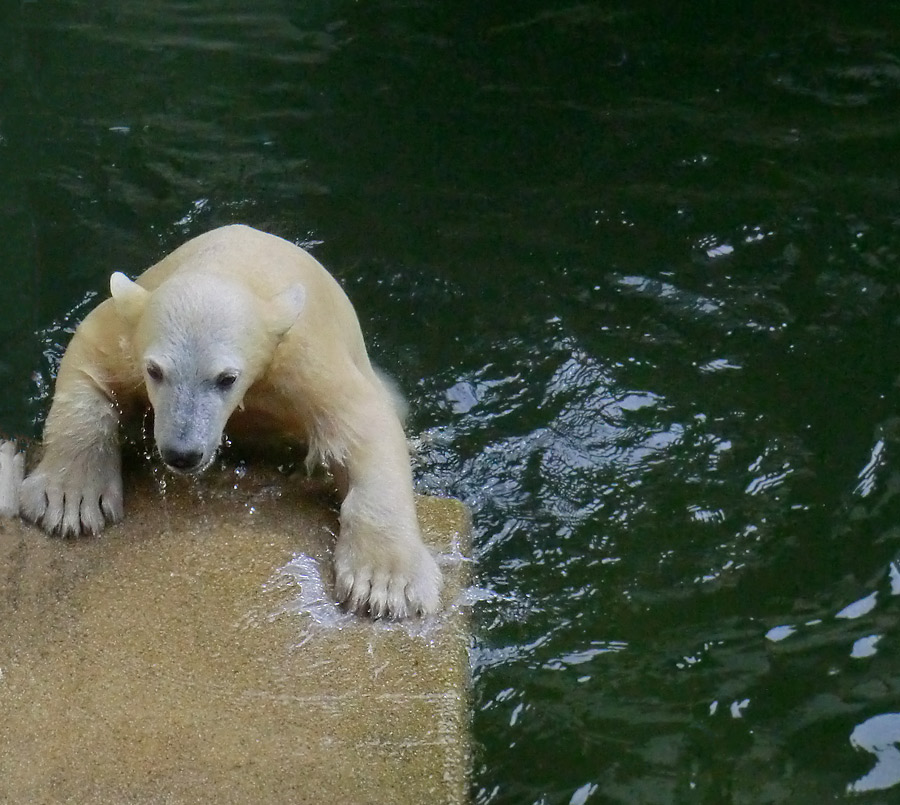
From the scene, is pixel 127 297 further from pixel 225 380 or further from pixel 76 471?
pixel 76 471

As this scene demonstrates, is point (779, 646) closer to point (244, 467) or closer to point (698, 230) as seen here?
point (244, 467)

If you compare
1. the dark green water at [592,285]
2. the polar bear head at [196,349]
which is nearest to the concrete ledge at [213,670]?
the dark green water at [592,285]

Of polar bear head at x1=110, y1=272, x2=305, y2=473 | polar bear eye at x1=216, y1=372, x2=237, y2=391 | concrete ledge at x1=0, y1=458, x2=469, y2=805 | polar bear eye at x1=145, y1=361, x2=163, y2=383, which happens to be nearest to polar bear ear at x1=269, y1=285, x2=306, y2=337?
polar bear head at x1=110, y1=272, x2=305, y2=473

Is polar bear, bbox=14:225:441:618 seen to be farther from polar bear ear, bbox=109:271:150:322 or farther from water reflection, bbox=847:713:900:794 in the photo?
water reflection, bbox=847:713:900:794

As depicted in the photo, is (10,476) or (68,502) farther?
(10,476)

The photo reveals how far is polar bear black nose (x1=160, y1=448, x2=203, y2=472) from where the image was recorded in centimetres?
354

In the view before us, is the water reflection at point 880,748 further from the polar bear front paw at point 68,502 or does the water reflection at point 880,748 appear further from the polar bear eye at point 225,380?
the polar bear front paw at point 68,502

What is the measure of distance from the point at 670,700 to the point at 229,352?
172 centimetres

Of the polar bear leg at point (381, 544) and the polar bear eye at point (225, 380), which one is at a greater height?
the polar bear eye at point (225, 380)

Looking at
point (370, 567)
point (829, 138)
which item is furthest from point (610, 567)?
point (829, 138)

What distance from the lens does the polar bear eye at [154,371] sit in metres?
3.65

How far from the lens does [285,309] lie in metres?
3.91

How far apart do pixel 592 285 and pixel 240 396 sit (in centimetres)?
238

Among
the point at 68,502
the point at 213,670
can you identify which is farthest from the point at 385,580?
the point at 68,502
